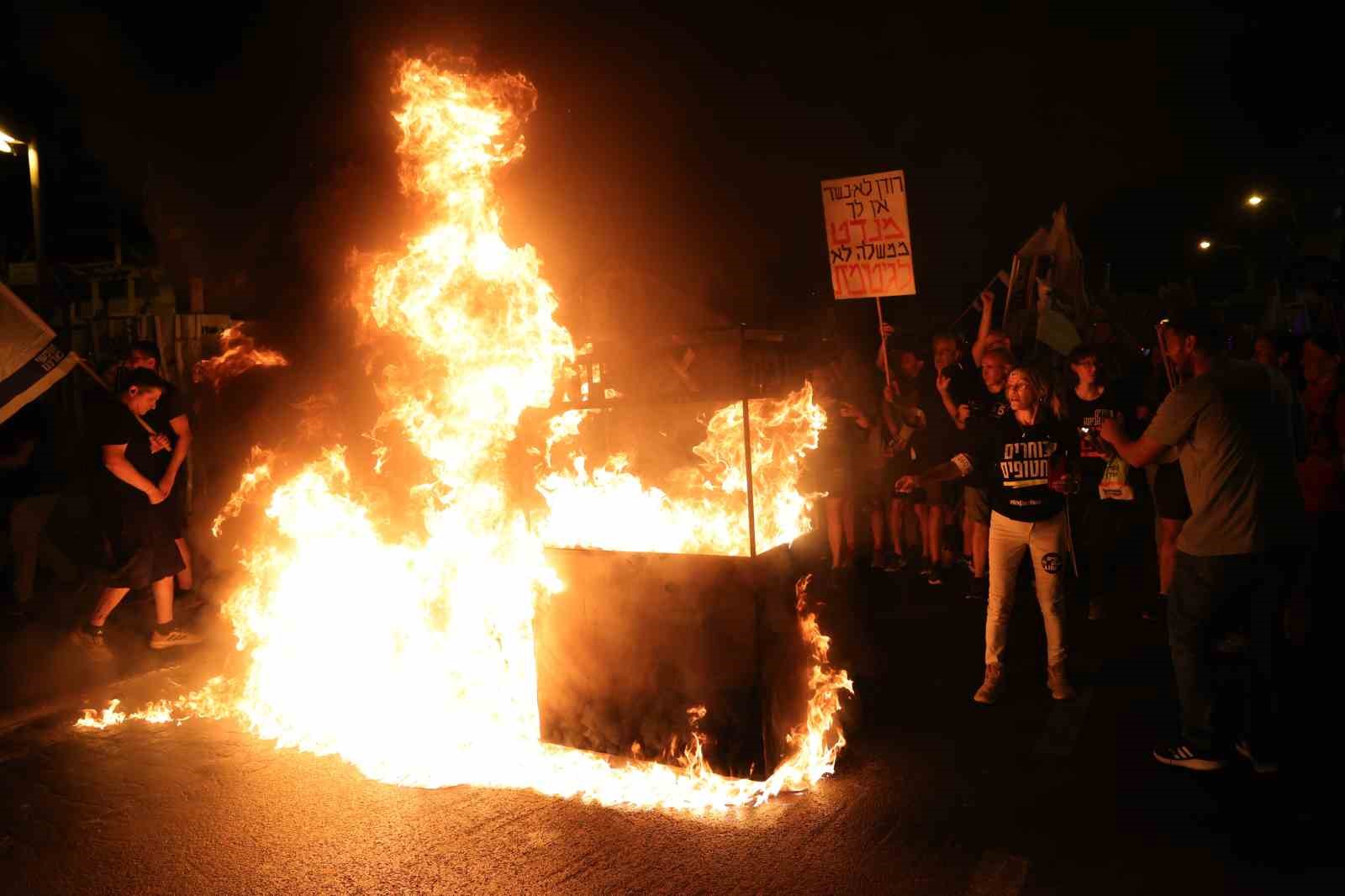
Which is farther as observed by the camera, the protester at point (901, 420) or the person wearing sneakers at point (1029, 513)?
the protester at point (901, 420)

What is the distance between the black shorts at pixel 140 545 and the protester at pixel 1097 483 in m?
7.95

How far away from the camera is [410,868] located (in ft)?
13.4

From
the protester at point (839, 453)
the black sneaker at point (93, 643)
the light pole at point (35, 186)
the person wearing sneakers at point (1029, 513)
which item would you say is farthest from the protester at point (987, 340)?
the light pole at point (35, 186)

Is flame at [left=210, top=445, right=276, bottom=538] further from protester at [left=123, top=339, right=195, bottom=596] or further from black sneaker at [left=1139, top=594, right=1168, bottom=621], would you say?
black sneaker at [left=1139, top=594, right=1168, bottom=621]

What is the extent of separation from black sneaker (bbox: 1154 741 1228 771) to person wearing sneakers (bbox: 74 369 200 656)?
768 cm

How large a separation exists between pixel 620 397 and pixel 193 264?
965 cm

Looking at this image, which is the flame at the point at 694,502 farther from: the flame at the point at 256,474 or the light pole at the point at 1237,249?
the light pole at the point at 1237,249

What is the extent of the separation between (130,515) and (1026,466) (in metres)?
7.40

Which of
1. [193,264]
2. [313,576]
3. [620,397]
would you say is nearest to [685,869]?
[620,397]

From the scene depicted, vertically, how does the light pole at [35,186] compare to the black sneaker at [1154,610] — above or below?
above

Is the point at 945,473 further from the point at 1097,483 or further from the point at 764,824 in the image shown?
the point at 764,824

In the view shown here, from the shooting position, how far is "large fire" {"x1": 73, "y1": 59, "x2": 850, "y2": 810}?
211 inches

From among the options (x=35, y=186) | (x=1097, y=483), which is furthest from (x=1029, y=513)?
(x=35, y=186)

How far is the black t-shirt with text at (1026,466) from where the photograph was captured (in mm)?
5770
